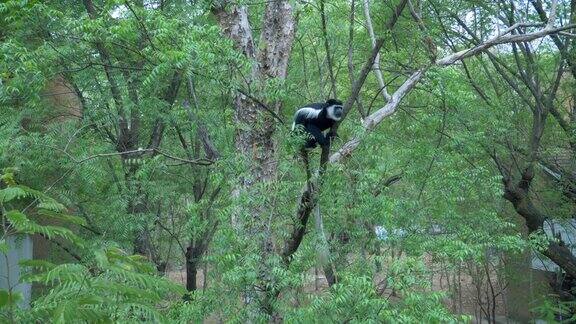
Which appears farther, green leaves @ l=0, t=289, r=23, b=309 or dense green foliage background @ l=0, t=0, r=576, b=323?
dense green foliage background @ l=0, t=0, r=576, b=323

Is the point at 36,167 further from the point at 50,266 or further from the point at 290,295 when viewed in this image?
the point at 50,266

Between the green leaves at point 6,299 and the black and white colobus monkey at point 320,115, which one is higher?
the black and white colobus monkey at point 320,115

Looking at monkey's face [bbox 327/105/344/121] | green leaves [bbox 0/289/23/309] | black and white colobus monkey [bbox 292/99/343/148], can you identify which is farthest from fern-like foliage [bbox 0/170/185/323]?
monkey's face [bbox 327/105/344/121]

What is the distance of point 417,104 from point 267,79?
6.37 metres

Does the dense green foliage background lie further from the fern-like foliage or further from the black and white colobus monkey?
the black and white colobus monkey

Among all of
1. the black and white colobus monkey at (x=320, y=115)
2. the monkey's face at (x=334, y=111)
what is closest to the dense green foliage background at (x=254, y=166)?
the black and white colobus monkey at (x=320, y=115)

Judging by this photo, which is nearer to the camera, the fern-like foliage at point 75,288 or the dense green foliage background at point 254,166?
the fern-like foliage at point 75,288

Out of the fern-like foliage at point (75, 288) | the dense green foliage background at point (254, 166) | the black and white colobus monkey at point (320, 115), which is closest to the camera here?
the fern-like foliage at point (75, 288)

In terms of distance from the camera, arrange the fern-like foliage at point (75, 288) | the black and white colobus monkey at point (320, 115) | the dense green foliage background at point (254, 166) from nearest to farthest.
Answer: the fern-like foliage at point (75, 288), the dense green foliage background at point (254, 166), the black and white colobus monkey at point (320, 115)

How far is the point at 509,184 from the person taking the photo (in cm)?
1080

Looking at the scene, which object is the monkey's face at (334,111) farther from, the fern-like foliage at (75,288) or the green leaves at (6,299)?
the green leaves at (6,299)

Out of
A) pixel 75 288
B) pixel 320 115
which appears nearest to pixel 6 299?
pixel 75 288

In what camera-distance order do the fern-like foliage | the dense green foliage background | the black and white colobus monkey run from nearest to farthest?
the fern-like foliage, the dense green foliage background, the black and white colobus monkey

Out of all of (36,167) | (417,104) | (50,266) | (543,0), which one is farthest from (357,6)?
(50,266)
